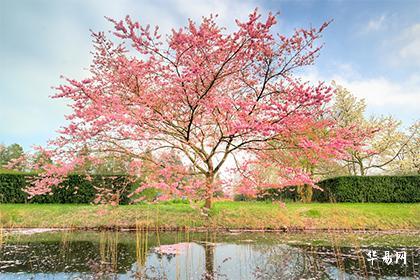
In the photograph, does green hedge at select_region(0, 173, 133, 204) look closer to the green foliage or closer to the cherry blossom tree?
the cherry blossom tree

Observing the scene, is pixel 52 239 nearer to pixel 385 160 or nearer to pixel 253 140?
pixel 253 140

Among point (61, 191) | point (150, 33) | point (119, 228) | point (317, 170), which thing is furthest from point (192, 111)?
point (317, 170)

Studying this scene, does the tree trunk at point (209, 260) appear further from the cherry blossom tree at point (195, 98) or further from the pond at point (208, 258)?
the cherry blossom tree at point (195, 98)

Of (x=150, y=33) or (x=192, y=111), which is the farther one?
(x=192, y=111)

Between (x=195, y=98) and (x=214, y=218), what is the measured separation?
4473mm

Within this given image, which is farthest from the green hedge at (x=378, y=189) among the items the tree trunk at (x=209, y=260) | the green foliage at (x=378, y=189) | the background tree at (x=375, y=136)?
the tree trunk at (x=209, y=260)

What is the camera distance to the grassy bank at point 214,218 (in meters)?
11.2

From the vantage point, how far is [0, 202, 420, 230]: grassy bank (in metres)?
11.2

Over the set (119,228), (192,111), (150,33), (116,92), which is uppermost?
(150,33)

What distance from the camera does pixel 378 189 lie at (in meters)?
17.1

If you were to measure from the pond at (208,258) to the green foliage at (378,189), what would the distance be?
8178 millimetres

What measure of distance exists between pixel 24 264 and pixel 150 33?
5739mm

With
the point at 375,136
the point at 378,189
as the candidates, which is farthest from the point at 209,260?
the point at 375,136

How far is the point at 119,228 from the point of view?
11.0 metres
